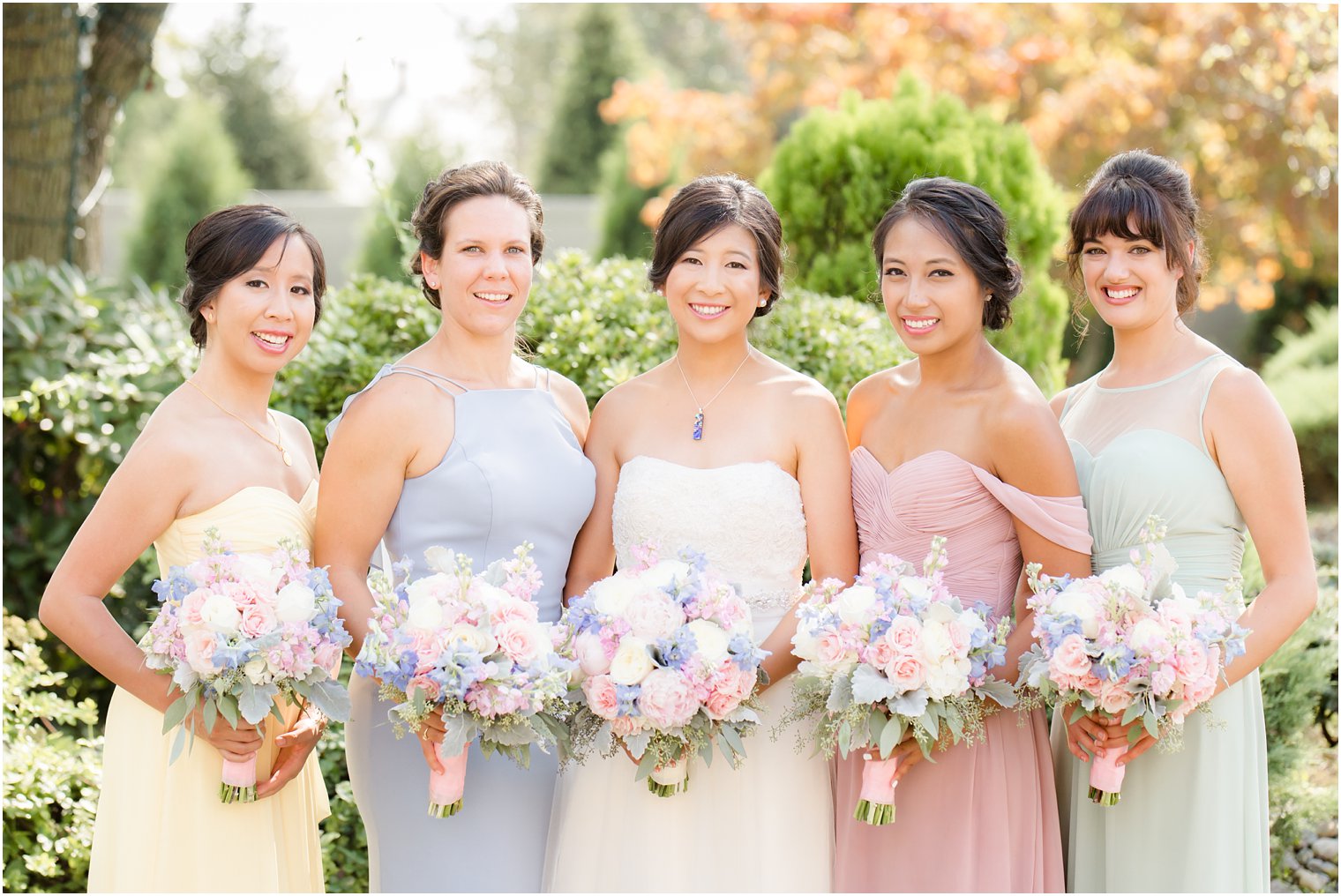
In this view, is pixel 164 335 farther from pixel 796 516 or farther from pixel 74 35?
pixel 796 516

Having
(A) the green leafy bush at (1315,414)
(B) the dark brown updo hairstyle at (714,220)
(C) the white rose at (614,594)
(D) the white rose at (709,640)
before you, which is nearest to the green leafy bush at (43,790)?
(C) the white rose at (614,594)

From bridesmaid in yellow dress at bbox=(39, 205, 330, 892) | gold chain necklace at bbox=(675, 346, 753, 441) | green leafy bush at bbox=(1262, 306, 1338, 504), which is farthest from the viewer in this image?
green leafy bush at bbox=(1262, 306, 1338, 504)

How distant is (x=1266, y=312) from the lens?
18656 millimetres

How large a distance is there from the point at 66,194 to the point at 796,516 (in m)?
5.81

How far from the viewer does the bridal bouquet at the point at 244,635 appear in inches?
123

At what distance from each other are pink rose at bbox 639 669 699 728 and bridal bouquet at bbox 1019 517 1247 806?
36.6 inches

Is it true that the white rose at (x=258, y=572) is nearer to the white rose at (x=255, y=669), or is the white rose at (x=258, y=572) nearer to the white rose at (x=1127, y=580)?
the white rose at (x=255, y=669)

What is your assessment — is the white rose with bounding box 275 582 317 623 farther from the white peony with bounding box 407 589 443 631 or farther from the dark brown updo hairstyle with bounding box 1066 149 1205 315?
the dark brown updo hairstyle with bounding box 1066 149 1205 315

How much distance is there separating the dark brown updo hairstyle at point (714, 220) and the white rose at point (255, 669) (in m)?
1.69

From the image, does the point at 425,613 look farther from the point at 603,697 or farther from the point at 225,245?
the point at 225,245

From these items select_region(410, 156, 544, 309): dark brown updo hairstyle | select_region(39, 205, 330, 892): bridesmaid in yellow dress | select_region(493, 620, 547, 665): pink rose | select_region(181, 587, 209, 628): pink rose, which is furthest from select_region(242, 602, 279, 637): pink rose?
select_region(410, 156, 544, 309): dark brown updo hairstyle

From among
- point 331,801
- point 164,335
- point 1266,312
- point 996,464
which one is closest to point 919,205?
point 996,464

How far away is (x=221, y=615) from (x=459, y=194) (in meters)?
1.52

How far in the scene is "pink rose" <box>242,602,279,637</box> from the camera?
3119mm
